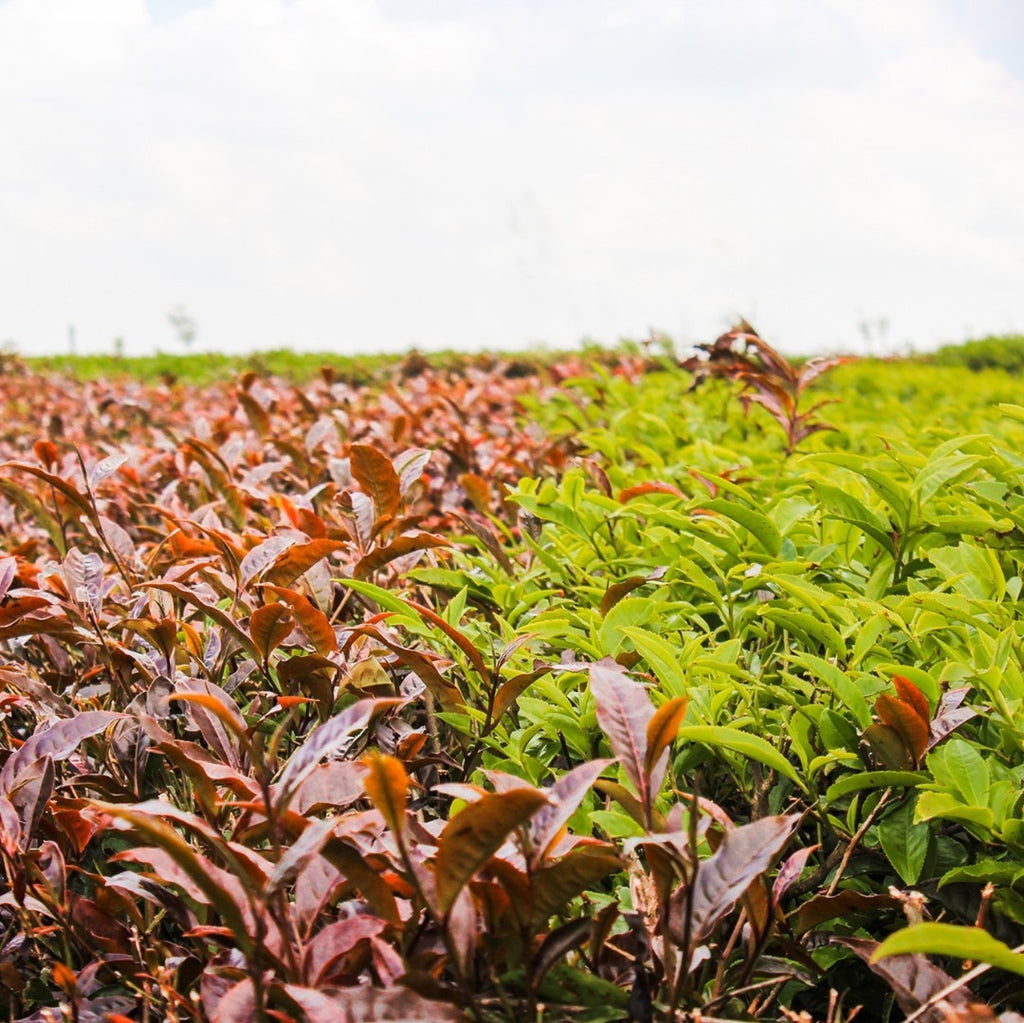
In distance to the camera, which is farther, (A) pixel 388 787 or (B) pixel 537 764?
(B) pixel 537 764

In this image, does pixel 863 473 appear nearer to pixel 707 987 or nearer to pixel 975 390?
pixel 707 987

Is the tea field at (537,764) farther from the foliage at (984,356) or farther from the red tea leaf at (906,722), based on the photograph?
the foliage at (984,356)

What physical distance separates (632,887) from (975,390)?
278 inches

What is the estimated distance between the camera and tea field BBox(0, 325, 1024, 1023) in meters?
1.18

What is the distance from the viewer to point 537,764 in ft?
5.69

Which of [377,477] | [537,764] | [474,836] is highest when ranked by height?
[377,477]

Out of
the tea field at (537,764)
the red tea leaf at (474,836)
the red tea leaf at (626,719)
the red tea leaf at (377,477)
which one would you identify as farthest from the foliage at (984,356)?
the red tea leaf at (474,836)

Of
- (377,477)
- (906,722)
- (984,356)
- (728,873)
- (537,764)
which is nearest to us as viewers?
(728,873)

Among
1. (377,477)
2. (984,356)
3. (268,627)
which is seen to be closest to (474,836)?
(268,627)

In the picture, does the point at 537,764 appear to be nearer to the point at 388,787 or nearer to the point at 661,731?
the point at 661,731

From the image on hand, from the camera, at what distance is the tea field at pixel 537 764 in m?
1.18

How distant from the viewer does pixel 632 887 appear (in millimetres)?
1302

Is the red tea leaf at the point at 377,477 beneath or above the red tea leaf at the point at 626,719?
above

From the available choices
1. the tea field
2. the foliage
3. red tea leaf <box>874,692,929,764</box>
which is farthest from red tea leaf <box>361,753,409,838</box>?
the foliage
